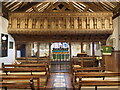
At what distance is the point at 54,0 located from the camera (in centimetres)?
914

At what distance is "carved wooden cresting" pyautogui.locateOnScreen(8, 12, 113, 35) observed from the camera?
8.87 m

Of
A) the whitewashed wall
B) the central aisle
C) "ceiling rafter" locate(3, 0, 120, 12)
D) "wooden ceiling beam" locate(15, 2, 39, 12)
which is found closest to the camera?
the central aisle

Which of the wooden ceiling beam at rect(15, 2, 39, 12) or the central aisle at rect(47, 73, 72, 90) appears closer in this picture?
the central aisle at rect(47, 73, 72, 90)

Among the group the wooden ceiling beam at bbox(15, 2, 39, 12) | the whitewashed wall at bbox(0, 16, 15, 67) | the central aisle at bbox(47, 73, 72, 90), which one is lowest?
the central aisle at bbox(47, 73, 72, 90)

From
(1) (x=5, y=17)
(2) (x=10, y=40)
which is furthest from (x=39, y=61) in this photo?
(1) (x=5, y=17)

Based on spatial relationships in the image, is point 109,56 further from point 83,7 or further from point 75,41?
point 83,7

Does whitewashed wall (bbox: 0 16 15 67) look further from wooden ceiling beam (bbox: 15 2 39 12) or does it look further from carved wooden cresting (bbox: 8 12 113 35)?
wooden ceiling beam (bbox: 15 2 39 12)

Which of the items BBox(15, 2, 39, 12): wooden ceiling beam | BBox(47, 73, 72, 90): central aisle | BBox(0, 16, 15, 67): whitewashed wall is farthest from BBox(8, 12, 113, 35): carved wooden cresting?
BBox(47, 73, 72, 90): central aisle

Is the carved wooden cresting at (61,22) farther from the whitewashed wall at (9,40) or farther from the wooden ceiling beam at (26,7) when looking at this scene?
the whitewashed wall at (9,40)

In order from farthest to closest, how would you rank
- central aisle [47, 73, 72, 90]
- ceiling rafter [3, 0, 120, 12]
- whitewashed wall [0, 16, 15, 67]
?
ceiling rafter [3, 0, 120, 12] < whitewashed wall [0, 16, 15, 67] < central aisle [47, 73, 72, 90]

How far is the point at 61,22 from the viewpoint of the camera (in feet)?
29.2

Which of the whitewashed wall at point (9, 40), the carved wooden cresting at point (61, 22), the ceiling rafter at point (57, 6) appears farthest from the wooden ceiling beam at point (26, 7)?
the whitewashed wall at point (9, 40)

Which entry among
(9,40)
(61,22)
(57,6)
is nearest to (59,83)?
(61,22)

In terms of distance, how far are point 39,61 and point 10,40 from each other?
2.06 m
